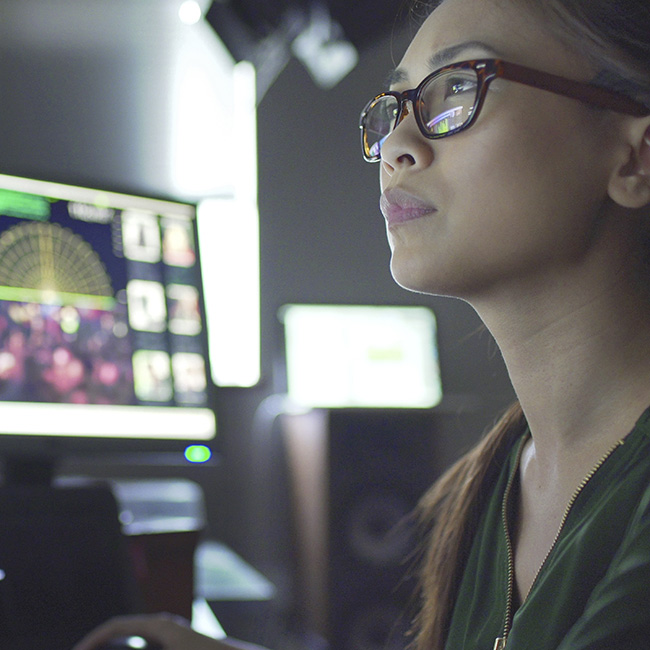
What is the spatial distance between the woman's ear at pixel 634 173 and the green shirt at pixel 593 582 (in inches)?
7.8

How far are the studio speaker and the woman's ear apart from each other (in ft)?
3.46

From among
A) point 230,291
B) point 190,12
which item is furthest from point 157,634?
point 230,291

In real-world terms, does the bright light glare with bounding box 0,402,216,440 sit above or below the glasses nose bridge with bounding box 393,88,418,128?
below

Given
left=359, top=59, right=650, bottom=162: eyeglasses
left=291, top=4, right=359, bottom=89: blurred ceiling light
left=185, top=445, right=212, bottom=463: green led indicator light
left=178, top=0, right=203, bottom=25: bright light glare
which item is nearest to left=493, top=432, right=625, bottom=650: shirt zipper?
left=359, top=59, right=650, bottom=162: eyeglasses

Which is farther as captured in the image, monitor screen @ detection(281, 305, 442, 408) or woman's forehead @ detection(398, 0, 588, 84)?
monitor screen @ detection(281, 305, 442, 408)

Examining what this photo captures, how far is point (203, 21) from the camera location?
116cm

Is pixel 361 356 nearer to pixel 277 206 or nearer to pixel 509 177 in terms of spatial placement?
pixel 277 206

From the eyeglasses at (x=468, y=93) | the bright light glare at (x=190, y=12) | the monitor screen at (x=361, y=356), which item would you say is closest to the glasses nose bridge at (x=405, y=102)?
the eyeglasses at (x=468, y=93)

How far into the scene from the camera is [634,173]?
63 cm

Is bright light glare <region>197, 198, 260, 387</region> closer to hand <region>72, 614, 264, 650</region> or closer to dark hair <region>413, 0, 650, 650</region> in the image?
dark hair <region>413, 0, 650, 650</region>

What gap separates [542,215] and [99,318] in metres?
0.68

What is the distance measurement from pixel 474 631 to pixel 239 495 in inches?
44.6

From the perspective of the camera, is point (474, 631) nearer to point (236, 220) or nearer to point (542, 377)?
point (542, 377)

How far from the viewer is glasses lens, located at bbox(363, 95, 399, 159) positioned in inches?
29.4
